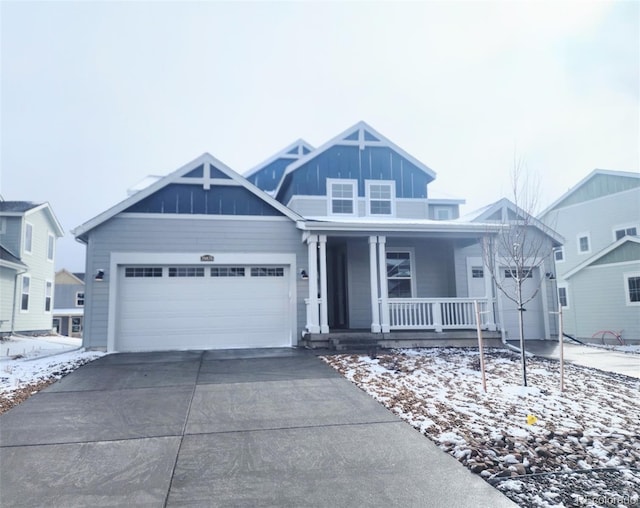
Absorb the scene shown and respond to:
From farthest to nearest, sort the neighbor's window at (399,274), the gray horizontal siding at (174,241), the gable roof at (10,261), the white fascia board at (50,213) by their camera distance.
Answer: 1. the white fascia board at (50,213)
2. the gable roof at (10,261)
3. the neighbor's window at (399,274)
4. the gray horizontal siding at (174,241)

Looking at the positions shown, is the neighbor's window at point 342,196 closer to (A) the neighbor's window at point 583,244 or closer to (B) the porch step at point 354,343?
(B) the porch step at point 354,343

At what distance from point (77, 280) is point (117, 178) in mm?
12535

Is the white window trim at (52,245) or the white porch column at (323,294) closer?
the white porch column at (323,294)

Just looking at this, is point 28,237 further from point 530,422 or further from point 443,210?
point 530,422

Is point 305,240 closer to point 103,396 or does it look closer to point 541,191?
point 541,191

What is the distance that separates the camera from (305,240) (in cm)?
1144

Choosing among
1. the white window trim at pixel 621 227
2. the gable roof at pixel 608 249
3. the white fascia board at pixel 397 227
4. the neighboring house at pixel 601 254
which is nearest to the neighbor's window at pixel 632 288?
the neighboring house at pixel 601 254

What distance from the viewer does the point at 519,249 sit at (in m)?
7.15

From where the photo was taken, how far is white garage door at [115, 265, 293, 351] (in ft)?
35.4

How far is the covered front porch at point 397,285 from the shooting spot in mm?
11039

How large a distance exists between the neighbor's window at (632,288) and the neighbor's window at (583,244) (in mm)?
4810

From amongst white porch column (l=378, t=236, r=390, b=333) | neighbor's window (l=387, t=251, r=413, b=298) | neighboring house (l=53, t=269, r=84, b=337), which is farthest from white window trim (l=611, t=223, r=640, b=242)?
neighboring house (l=53, t=269, r=84, b=337)

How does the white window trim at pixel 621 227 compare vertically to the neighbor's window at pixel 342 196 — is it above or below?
below

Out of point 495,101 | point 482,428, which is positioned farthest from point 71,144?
point 482,428
